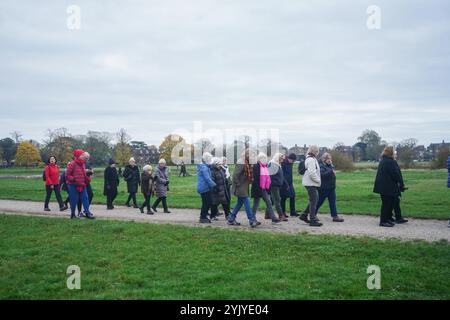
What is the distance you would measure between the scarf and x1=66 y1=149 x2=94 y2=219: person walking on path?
5295mm

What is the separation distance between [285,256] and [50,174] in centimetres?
1093

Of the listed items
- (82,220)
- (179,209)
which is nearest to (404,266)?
(82,220)

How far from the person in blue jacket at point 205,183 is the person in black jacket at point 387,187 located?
14.7 feet

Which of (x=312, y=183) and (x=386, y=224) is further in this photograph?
(x=312, y=183)

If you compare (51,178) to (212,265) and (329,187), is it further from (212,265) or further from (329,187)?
(212,265)

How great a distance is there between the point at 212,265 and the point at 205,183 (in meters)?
5.03

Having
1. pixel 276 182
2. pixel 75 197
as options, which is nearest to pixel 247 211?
pixel 276 182

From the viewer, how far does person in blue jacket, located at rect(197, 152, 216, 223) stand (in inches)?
483

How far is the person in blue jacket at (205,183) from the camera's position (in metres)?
12.3

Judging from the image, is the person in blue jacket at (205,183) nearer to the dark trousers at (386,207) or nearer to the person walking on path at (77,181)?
the person walking on path at (77,181)

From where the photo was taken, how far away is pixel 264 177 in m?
12.0

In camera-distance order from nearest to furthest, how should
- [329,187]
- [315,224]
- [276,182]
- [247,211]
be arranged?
[315,224]
[247,211]
[329,187]
[276,182]
